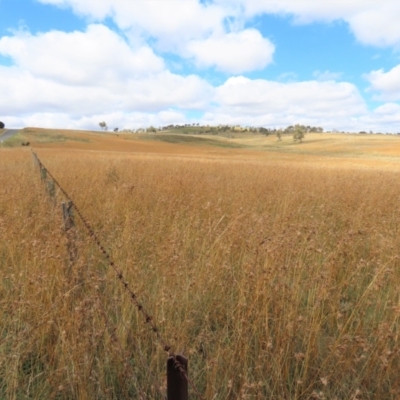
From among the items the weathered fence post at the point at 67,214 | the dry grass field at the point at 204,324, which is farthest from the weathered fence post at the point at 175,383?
the weathered fence post at the point at 67,214

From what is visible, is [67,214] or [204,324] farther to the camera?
[67,214]

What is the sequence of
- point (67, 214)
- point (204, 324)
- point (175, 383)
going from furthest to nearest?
point (67, 214) → point (204, 324) → point (175, 383)

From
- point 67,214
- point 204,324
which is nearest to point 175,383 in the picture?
point 204,324

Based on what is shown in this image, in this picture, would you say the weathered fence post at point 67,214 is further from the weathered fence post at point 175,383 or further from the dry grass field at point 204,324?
the weathered fence post at point 175,383

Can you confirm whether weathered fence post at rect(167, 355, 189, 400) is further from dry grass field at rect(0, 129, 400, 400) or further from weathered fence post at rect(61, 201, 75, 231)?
weathered fence post at rect(61, 201, 75, 231)

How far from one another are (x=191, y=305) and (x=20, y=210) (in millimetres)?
3741

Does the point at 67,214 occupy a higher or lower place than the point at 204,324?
higher

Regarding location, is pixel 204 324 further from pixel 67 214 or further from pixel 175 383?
pixel 67 214

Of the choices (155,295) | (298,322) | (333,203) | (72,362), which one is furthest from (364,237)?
(72,362)

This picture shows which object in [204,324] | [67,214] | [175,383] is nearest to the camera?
[175,383]

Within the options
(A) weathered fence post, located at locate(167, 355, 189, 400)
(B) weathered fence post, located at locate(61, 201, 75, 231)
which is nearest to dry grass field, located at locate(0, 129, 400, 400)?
(B) weathered fence post, located at locate(61, 201, 75, 231)

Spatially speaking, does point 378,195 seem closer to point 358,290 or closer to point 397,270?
point 397,270

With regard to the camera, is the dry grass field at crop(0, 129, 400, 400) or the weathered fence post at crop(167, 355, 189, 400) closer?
the weathered fence post at crop(167, 355, 189, 400)

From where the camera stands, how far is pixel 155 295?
282 centimetres
